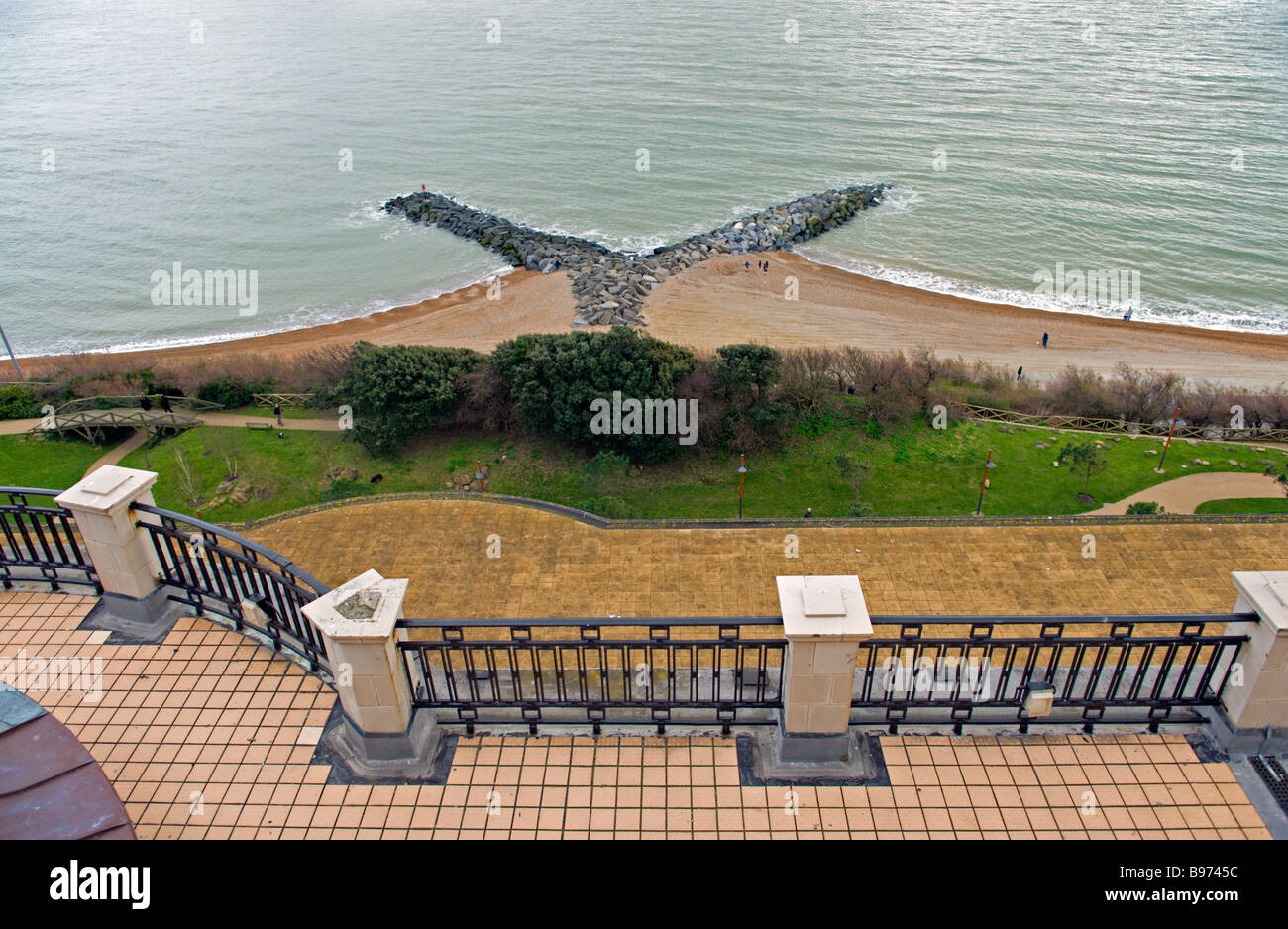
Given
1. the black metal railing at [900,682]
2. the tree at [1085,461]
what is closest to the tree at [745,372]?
the tree at [1085,461]

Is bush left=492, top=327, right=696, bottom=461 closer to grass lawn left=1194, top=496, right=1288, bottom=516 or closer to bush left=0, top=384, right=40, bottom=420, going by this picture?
grass lawn left=1194, top=496, right=1288, bottom=516

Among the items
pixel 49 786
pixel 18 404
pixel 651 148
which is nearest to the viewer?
pixel 49 786

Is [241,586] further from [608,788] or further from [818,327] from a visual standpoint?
[818,327]

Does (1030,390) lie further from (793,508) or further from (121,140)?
(121,140)

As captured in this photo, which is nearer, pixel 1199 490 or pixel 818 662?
pixel 818 662

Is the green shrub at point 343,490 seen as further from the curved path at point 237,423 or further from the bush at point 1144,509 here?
the bush at point 1144,509

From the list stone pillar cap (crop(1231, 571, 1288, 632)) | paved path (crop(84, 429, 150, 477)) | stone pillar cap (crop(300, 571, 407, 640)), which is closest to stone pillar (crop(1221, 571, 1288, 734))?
stone pillar cap (crop(1231, 571, 1288, 632))

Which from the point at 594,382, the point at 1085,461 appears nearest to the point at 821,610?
the point at 594,382
